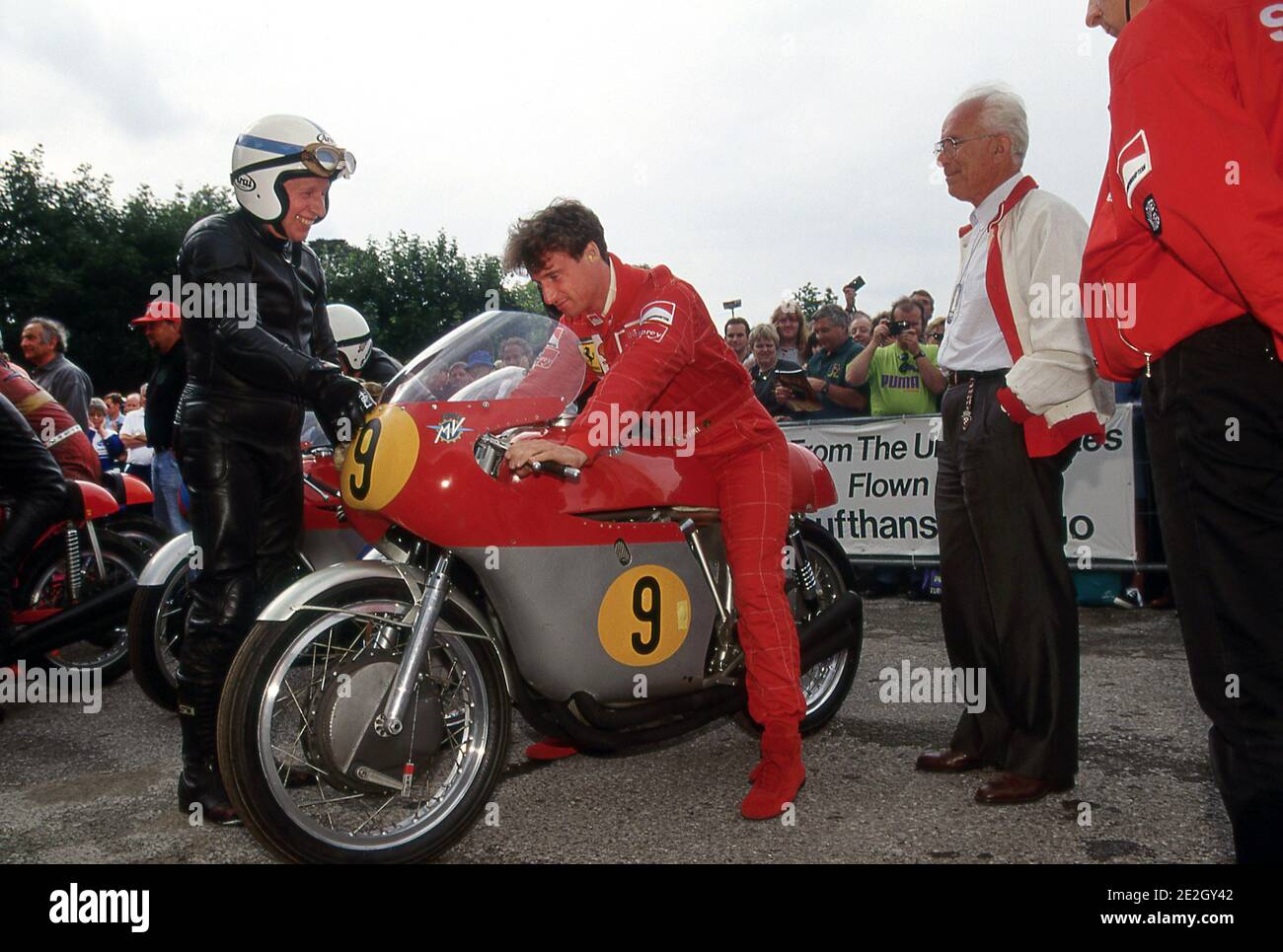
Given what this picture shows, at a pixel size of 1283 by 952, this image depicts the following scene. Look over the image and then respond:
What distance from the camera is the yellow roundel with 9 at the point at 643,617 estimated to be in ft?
10.8

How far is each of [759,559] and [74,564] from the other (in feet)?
12.8

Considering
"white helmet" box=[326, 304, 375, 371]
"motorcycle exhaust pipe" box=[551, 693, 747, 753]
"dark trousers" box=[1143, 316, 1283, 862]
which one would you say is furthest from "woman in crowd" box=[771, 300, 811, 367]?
"dark trousers" box=[1143, 316, 1283, 862]

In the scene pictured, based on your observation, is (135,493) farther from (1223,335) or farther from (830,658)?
(1223,335)

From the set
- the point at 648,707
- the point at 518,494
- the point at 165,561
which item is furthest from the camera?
the point at 165,561

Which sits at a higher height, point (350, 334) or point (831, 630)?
point (350, 334)

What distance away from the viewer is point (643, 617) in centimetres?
338

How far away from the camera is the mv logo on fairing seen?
2.96m

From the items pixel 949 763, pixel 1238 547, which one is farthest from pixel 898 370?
pixel 1238 547

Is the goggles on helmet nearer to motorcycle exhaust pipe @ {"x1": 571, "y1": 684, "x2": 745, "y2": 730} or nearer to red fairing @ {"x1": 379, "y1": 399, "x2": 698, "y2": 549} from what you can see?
red fairing @ {"x1": 379, "y1": 399, "x2": 698, "y2": 549}

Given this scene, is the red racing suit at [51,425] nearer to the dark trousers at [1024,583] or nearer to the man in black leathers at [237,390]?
the man in black leathers at [237,390]

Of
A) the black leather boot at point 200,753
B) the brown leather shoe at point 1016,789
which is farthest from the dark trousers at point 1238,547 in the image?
the black leather boot at point 200,753

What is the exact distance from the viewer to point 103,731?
4777 millimetres

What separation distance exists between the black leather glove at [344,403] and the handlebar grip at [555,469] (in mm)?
570
